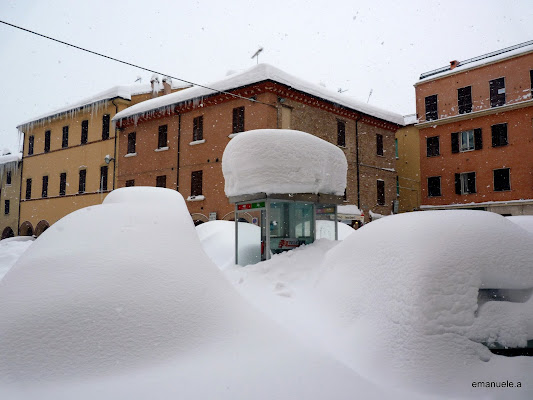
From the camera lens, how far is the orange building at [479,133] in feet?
69.1

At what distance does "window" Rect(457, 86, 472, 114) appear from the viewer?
23156mm

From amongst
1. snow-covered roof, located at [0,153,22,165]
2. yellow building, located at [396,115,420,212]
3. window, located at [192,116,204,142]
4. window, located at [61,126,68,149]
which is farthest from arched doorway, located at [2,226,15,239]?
yellow building, located at [396,115,420,212]

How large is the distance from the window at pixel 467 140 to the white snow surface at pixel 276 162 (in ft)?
57.4

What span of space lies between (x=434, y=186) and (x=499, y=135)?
4.76 meters

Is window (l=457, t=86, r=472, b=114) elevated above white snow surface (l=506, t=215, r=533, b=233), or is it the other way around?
window (l=457, t=86, r=472, b=114)

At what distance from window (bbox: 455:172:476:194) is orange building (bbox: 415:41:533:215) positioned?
6cm

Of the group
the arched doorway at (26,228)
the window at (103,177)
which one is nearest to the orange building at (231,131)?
the window at (103,177)

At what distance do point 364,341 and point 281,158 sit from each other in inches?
216

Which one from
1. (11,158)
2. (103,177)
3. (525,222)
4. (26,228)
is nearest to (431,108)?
(525,222)

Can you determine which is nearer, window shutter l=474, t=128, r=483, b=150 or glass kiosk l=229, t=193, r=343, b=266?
glass kiosk l=229, t=193, r=343, b=266

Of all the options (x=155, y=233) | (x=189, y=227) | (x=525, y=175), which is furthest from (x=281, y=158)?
(x=525, y=175)

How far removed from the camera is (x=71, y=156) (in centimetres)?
2612

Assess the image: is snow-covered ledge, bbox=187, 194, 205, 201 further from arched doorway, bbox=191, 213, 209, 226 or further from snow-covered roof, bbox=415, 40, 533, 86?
snow-covered roof, bbox=415, 40, 533, 86

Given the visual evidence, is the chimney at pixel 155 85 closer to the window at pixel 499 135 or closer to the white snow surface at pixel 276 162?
the white snow surface at pixel 276 162
